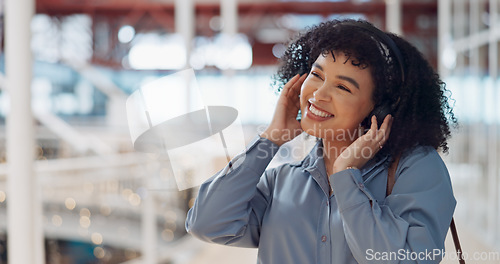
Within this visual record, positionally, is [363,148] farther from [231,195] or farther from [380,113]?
[231,195]

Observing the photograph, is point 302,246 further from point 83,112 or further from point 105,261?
point 83,112

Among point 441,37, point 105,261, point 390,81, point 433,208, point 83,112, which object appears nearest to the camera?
point 433,208

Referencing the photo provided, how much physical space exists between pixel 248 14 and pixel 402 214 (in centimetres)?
1391

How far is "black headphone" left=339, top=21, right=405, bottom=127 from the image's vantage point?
0.98 m

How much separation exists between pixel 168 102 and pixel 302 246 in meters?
0.38

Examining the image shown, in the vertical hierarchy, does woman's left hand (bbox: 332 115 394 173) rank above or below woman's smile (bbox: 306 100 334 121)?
below

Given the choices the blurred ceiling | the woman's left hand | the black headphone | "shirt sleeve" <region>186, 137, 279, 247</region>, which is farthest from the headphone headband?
the blurred ceiling

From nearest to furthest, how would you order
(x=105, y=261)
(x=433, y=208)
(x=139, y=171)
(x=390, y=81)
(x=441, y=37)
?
1. (x=433, y=208)
2. (x=390, y=81)
3. (x=139, y=171)
4. (x=441, y=37)
5. (x=105, y=261)

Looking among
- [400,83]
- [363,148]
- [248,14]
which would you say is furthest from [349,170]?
[248,14]

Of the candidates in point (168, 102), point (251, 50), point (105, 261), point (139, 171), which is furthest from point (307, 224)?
point (251, 50)

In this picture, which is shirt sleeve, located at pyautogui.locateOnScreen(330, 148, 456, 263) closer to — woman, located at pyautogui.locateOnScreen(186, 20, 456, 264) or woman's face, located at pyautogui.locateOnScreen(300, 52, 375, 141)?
woman, located at pyautogui.locateOnScreen(186, 20, 456, 264)

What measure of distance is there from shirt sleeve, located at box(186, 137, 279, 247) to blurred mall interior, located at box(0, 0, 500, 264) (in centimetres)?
5

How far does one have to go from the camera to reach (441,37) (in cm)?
695

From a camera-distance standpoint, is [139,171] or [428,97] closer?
[428,97]
